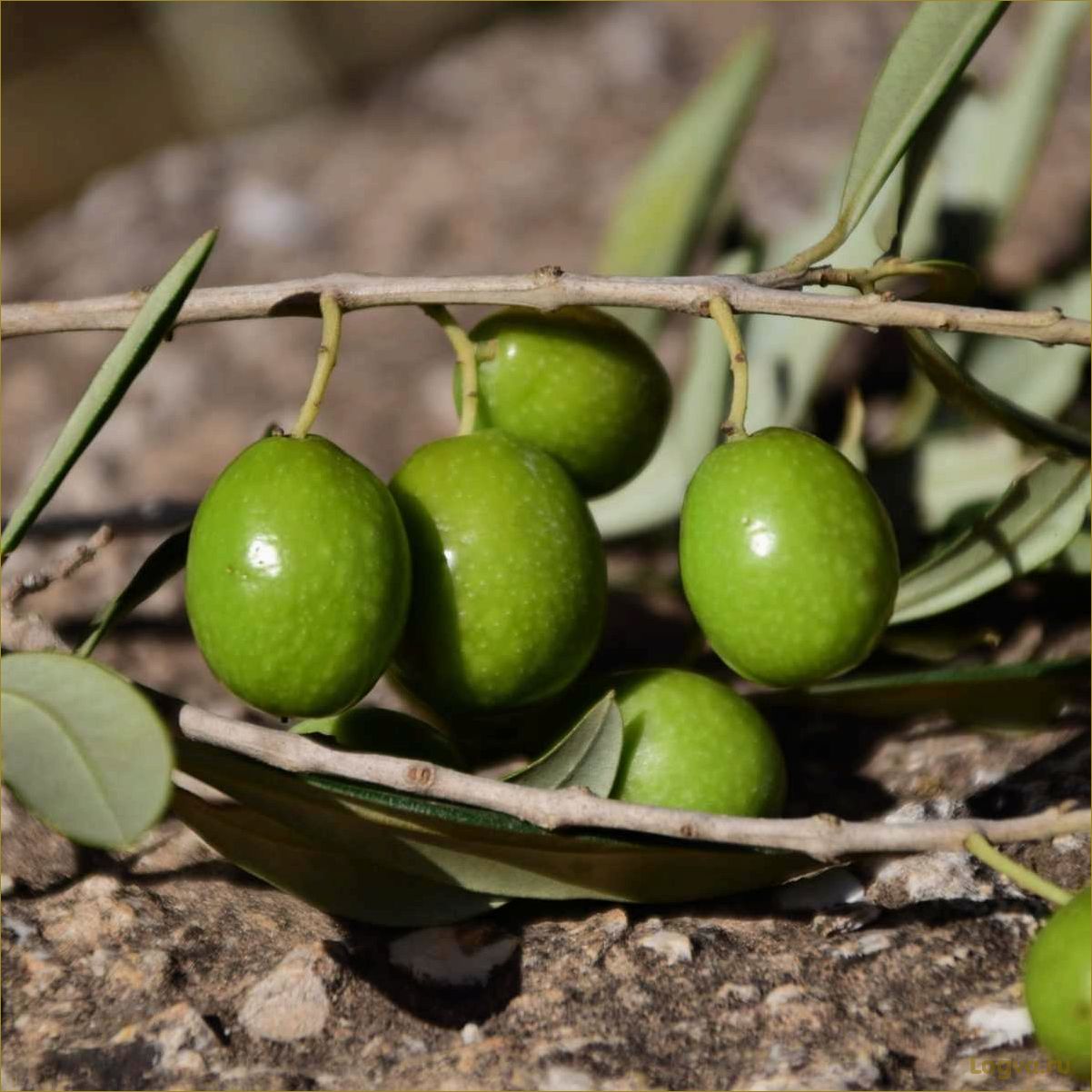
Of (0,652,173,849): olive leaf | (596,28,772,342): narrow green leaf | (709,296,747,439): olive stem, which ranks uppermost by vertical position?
(596,28,772,342): narrow green leaf

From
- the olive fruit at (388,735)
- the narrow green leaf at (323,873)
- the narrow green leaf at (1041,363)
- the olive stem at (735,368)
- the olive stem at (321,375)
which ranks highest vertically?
the narrow green leaf at (1041,363)

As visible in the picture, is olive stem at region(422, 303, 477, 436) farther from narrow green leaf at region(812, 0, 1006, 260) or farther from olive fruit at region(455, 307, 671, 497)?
narrow green leaf at region(812, 0, 1006, 260)

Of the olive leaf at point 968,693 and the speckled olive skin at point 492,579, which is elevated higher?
the olive leaf at point 968,693

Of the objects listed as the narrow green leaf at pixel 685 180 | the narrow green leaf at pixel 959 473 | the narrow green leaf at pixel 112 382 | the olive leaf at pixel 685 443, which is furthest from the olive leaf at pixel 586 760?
the narrow green leaf at pixel 685 180

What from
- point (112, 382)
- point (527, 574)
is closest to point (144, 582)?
point (112, 382)

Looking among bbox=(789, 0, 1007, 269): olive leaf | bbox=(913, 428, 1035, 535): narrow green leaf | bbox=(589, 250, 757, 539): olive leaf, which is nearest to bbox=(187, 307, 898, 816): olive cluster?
bbox=(789, 0, 1007, 269): olive leaf

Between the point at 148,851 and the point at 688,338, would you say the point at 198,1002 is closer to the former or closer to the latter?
the point at 148,851

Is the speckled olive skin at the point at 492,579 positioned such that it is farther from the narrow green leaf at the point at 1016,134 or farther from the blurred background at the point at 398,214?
the narrow green leaf at the point at 1016,134
